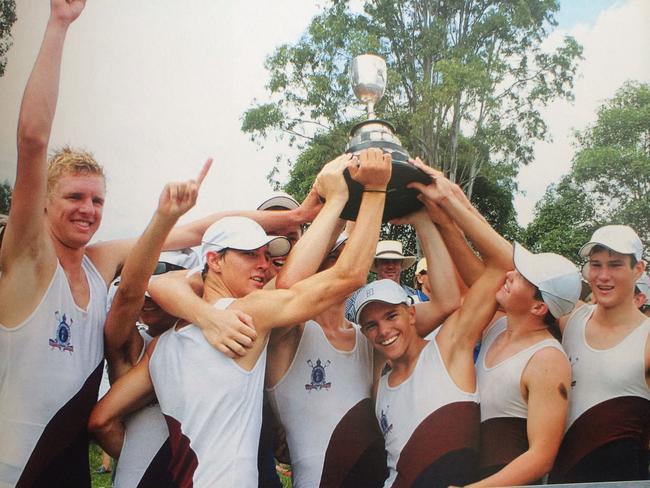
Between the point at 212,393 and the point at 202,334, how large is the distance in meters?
0.23

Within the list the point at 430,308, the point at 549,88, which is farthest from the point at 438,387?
the point at 549,88

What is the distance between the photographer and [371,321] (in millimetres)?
2621

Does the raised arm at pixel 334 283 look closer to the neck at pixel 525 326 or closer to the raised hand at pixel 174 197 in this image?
the raised hand at pixel 174 197

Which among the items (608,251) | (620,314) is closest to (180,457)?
(620,314)

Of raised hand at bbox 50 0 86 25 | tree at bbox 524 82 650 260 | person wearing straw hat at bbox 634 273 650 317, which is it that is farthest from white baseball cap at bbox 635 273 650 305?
raised hand at bbox 50 0 86 25

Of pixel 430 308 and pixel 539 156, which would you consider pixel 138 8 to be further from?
pixel 539 156

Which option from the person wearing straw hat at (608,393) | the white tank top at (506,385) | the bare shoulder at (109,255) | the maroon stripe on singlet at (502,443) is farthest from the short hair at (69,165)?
the person wearing straw hat at (608,393)

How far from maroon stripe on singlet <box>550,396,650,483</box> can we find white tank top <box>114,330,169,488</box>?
1.73 meters

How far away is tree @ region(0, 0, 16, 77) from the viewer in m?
2.58

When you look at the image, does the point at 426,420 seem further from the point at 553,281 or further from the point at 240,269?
the point at 240,269

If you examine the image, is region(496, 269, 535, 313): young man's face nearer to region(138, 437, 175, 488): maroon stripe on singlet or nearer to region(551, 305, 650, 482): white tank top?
region(551, 305, 650, 482): white tank top

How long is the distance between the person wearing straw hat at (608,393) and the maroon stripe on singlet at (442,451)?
0.46 metres

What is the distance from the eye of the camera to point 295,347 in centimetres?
261

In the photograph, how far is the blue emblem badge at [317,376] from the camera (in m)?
2.58
